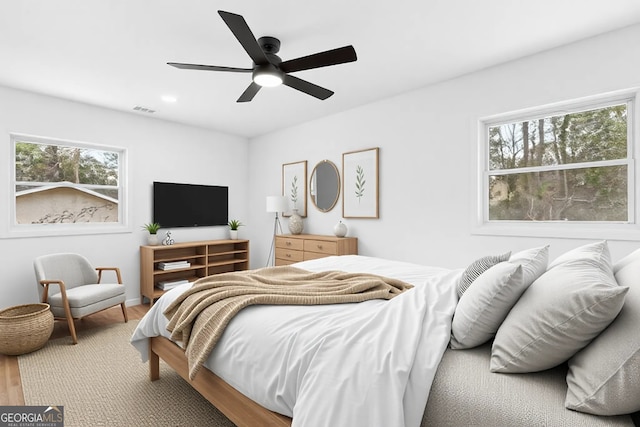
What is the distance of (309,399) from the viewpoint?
1.18 metres

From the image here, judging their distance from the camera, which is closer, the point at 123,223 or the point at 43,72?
the point at 43,72

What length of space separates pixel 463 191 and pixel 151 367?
10.0 feet

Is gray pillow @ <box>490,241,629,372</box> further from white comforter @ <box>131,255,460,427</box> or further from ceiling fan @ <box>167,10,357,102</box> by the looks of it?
ceiling fan @ <box>167,10,357,102</box>

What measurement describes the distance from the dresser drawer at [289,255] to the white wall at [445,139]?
48 centimetres

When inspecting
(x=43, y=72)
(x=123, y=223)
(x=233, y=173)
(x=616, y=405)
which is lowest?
(x=616, y=405)

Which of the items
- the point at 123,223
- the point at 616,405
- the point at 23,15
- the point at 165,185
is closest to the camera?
the point at 616,405

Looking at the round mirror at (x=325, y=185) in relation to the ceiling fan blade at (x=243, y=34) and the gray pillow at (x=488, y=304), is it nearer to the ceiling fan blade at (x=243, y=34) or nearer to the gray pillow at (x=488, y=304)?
the ceiling fan blade at (x=243, y=34)

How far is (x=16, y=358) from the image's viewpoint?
279 centimetres

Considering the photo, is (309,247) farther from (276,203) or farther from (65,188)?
(65,188)

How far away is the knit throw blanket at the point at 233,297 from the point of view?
1728 mm

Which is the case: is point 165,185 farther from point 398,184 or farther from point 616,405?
point 616,405

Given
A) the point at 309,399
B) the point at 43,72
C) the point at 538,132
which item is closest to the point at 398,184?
the point at 538,132

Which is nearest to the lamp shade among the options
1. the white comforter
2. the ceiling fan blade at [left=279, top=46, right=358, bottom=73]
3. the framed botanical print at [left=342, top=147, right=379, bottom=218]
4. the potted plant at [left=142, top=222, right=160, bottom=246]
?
the framed botanical print at [left=342, top=147, right=379, bottom=218]

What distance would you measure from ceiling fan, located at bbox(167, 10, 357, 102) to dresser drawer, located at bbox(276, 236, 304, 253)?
7.04 ft
